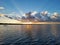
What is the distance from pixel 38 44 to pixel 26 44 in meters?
2.96

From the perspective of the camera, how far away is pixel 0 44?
44094 millimetres

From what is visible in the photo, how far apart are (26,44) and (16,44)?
2.46 m

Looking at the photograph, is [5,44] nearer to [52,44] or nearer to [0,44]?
[0,44]

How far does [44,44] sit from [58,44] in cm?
345

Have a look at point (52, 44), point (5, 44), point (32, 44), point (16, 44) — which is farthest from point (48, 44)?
point (5, 44)

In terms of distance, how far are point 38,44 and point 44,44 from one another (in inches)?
59.1

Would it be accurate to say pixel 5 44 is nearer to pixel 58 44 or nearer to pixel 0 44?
pixel 0 44

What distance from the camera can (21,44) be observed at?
1741 inches

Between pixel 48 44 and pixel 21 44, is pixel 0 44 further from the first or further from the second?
pixel 48 44

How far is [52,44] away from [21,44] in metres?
7.64

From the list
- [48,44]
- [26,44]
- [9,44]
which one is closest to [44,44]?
[48,44]

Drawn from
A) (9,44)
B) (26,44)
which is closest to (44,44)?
(26,44)

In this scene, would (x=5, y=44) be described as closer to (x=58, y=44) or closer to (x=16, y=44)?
(x=16, y=44)

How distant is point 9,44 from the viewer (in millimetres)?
43969
